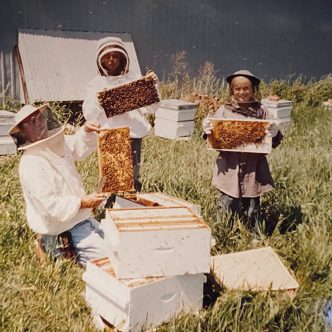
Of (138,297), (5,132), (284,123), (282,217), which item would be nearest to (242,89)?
(282,217)

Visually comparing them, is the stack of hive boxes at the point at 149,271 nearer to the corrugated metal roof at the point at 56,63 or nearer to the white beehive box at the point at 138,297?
the white beehive box at the point at 138,297

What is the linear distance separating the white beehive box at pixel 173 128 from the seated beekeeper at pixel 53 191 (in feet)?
11.6

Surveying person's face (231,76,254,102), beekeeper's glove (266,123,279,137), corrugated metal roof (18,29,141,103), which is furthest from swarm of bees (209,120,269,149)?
corrugated metal roof (18,29,141,103)

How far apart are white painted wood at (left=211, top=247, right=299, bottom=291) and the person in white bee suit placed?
57.8 inches

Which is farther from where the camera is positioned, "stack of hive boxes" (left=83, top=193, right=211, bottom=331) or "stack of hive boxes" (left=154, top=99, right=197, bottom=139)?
"stack of hive boxes" (left=154, top=99, right=197, bottom=139)

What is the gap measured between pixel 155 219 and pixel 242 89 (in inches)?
52.1

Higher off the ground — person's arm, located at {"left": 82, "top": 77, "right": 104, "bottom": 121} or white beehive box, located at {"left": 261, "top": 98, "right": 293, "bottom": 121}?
person's arm, located at {"left": 82, "top": 77, "right": 104, "bottom": 121}

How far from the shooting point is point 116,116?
4.09 m

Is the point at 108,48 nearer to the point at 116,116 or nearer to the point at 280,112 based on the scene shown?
the point at 116,116

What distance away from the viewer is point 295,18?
11297 mm

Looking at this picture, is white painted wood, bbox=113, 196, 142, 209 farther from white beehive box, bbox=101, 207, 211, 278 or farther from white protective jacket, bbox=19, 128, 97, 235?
white beehive box, bbox=101, 207, 211, 278

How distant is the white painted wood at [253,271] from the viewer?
279 cm

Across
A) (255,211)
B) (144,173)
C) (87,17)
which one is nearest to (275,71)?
(87,17)

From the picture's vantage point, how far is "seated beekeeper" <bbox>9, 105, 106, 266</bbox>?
Answer: 3.00 metres
